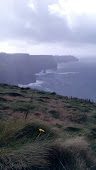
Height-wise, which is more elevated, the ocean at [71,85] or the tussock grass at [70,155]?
the tussock grass at [70,155]

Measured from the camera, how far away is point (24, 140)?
4191 millimetres

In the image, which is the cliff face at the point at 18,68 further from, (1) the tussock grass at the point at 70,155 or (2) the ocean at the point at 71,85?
(1) the tussock grass at the point at 70,155

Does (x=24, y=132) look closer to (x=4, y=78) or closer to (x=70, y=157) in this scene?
(x=70, y=157)

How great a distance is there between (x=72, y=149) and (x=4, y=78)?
91915 mm

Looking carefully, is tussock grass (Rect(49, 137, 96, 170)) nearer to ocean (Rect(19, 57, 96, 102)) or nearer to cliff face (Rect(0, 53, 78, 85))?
ocean (Rect(19, 57, 96, 102))

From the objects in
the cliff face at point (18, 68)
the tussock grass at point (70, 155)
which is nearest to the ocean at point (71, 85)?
the cliff face at point (18, 68)

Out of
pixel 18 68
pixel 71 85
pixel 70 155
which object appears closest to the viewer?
pixel 70 155

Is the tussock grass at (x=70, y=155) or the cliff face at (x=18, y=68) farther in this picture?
the cliff face at (x=18, y=68)

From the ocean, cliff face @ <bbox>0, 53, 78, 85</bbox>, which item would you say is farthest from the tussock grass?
cliff face @ <bbox>0, 53, 78, 85</bbox>

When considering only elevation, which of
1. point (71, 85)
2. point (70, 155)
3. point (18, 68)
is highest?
point (18, 68)

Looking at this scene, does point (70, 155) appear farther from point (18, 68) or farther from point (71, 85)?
point (18, 68)

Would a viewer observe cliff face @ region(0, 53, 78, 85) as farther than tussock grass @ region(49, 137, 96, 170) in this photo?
Yes

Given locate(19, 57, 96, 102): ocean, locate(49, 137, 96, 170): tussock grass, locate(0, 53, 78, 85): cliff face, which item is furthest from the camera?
locate(0, 53, 78, 85): cliff face

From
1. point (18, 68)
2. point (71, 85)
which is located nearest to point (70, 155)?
point (71, 85)
